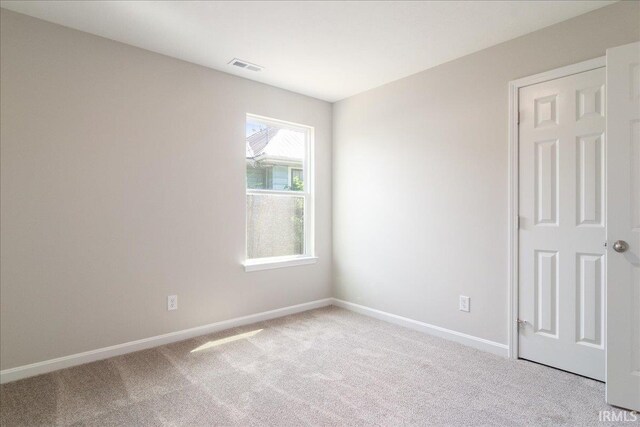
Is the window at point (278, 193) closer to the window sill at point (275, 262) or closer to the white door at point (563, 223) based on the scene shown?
the window sill at point (275, 262)

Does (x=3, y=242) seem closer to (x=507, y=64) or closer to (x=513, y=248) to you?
(x=513, y=248)

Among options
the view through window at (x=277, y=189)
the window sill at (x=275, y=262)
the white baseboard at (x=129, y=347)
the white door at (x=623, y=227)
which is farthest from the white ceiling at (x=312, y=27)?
the white baseboard at (x=129, y=347)

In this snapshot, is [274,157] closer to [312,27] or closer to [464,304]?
[312,27]

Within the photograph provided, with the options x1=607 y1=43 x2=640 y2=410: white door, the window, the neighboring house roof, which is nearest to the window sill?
the window

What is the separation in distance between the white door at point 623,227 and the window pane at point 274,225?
111 inches

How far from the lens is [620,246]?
194 cm

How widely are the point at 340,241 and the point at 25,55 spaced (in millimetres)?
3229

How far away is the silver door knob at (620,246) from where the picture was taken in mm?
1932

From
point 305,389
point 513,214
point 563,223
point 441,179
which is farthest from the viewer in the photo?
point 441,179

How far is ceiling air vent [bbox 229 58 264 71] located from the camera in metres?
3.03

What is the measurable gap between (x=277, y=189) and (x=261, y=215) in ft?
1.18

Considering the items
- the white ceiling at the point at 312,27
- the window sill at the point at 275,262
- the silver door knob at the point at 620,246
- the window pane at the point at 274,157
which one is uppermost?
the white ceiling at the point at 312,27

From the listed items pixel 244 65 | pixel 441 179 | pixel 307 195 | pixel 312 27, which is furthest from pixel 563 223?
pixel 244 65

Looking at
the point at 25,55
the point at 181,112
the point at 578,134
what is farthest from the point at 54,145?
the point at 578,134
